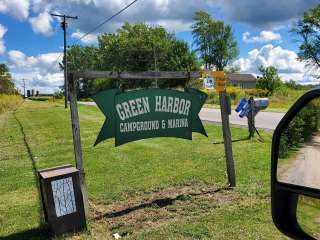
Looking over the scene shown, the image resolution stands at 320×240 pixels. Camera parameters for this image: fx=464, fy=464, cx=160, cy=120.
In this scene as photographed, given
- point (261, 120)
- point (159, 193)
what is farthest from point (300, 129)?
point (261, 120)

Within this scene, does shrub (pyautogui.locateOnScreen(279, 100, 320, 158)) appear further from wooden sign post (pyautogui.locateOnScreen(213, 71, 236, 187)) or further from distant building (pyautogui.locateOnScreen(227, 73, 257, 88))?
distant building (pyautogui.locateOnScreen(227, 73, 257, 88))

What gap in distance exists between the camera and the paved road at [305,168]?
1593mm

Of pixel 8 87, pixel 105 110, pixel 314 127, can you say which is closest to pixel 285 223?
pixel 314 127

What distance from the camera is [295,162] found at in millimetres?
1787

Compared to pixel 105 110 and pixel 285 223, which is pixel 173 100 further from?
pixel 285 223

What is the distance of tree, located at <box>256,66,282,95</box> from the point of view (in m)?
61.3

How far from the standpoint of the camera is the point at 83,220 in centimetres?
540

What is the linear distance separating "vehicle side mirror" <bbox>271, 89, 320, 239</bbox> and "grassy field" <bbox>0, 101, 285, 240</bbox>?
123 inches

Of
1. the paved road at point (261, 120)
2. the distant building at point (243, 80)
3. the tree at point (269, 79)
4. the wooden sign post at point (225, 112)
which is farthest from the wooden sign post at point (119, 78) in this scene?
the distant building at point (243, 80)

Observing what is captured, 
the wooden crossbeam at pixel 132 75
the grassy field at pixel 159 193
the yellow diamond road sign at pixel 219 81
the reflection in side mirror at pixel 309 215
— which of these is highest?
the wooden crossbeam at pixel 132 75

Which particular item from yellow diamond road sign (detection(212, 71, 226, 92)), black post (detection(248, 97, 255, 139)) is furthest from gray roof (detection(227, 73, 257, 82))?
yellow diamond road sign (detection(212, 71, 226, 92))

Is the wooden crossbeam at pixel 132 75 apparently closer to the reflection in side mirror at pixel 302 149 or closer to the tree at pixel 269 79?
the reflection in side mirror at pixel 302 149

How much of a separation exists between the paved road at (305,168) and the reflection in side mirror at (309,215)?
65 mm

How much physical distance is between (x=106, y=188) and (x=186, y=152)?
373cm
